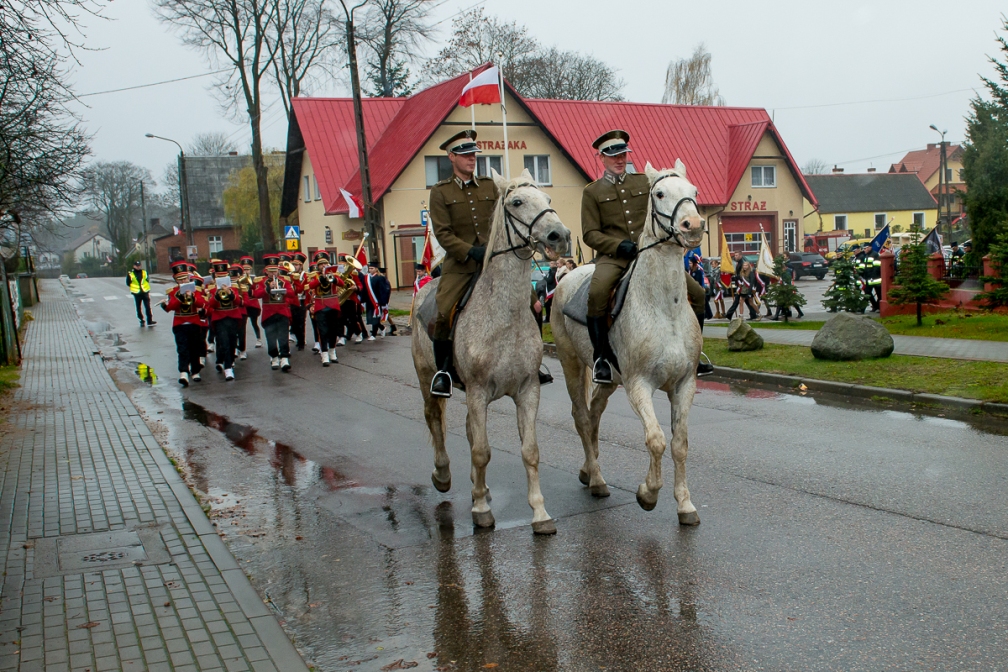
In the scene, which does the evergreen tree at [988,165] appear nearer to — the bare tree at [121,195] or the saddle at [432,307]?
the saddle at [432,307]

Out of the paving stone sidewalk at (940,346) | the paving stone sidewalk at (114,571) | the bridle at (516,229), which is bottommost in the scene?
the paving stone sidewalk at (114,571)

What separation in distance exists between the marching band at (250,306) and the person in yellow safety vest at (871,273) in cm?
1289

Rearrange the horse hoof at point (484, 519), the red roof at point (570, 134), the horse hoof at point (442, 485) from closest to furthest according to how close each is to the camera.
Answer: the horse hoof at point (484, 519) → the horse hoof at point (442, 485) → the red roof at point (570, 134)

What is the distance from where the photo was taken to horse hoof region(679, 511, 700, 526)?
6633 millimetres

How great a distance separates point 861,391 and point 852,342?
2.52 m

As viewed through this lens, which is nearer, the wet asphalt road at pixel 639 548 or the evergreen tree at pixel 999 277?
the wet asphalt road at pixel 639 548

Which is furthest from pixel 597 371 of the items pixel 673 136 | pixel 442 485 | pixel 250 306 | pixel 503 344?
pixel 673 136

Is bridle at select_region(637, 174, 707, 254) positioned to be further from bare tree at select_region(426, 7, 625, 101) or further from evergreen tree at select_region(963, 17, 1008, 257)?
bare tree at select_region(426, 7, 625, 101)

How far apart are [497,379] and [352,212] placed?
2611 cm

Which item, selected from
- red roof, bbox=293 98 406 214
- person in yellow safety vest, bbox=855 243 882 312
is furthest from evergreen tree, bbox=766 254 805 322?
red roof, bbox=293 98 406 214

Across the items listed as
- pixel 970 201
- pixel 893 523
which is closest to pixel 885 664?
pixel 893 523

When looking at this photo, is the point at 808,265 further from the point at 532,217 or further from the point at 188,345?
the point at 532,217

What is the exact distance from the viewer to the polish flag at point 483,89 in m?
27.5

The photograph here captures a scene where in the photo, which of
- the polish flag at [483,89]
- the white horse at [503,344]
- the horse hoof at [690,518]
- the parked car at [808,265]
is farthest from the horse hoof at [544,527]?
the parked car at [808,265]
